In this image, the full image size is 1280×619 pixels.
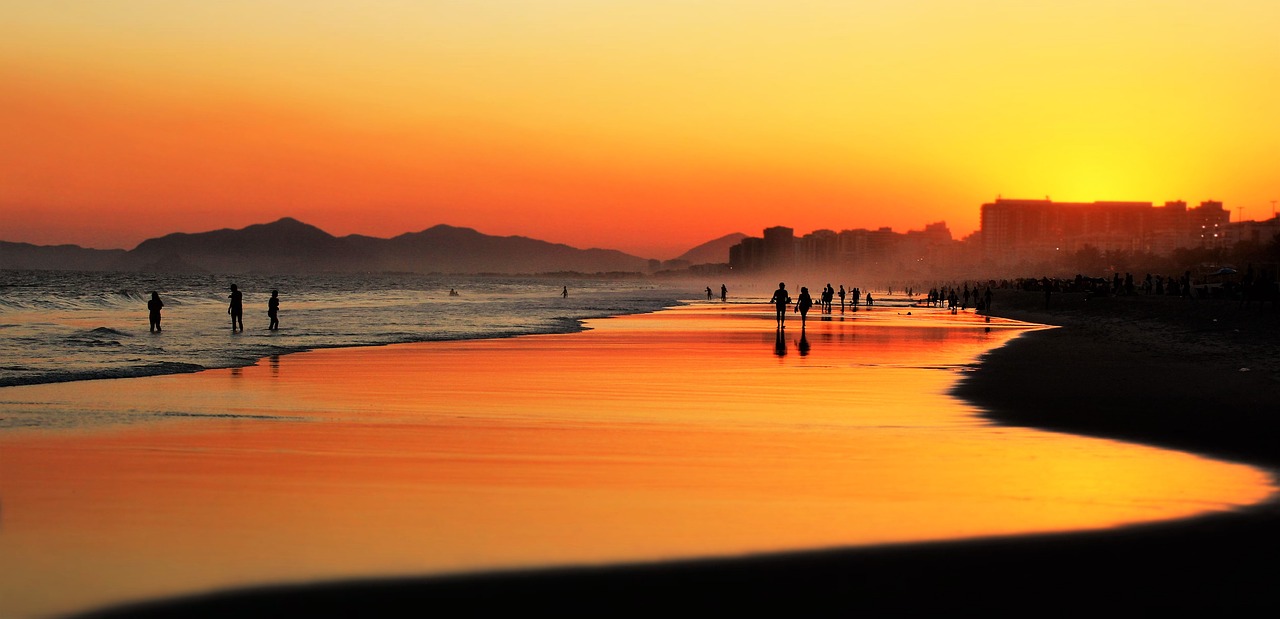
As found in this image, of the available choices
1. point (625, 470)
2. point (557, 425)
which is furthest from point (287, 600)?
point (557, 425)

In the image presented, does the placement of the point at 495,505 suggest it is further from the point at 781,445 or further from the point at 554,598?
the point at 781,445

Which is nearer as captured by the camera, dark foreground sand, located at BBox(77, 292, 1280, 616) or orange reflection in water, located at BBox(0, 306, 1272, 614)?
dark foreground sand, located at BBox(77, 292, 1280, 616)

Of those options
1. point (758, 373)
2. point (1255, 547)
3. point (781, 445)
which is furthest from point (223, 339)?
point (1255, 547)

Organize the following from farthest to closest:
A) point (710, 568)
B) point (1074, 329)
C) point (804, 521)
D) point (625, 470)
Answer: point (1074, 329) < point (625, 470) < point (804, 521) < point (710, 568)

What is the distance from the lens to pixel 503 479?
9.41 meters

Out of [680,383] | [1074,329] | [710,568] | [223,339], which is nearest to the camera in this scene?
[710,568]

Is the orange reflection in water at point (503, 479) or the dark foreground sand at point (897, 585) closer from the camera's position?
the dark foreground sand at point (897, 585)

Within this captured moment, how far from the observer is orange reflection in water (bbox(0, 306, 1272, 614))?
22.8 ft

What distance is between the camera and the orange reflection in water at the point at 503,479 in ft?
22.8

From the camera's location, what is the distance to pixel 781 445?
11438mm

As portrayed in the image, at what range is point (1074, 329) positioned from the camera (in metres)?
42.4

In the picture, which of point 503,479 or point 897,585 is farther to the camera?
point 503,479

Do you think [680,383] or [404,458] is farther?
[680,383]

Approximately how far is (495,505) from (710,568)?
234 cm
